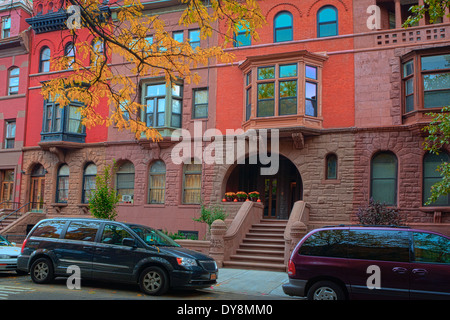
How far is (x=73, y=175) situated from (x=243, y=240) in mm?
11503

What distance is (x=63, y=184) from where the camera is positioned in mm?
23781

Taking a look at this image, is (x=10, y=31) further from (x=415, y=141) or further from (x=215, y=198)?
(x=415, y=141)

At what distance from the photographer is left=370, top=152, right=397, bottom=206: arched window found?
56.5ft

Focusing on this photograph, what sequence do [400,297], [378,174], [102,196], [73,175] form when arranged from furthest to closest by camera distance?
[73,175] → [378,174] → [102,196] → [400,297]

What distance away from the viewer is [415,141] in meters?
16.9

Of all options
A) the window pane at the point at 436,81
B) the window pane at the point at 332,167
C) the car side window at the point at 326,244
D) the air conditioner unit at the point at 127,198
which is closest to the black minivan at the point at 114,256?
the car side window at the point at 326,244

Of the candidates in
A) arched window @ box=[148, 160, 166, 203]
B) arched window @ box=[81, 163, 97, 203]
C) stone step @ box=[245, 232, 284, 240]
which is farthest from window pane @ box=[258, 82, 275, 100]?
arched window @ box=[81, 163, 97, 203]

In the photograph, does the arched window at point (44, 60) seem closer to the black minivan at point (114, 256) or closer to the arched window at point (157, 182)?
the arched window at point (157, 182)

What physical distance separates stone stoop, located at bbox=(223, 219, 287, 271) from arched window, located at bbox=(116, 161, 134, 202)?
772 centimetres

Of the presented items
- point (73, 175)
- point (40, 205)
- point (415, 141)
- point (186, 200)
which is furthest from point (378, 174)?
point (40, 205)

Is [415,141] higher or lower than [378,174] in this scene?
higher

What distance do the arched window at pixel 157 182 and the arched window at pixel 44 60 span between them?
31.2 ft

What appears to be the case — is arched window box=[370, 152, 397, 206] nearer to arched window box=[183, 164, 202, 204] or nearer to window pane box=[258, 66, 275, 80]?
window pane box=[258, 66, 275, 80]
